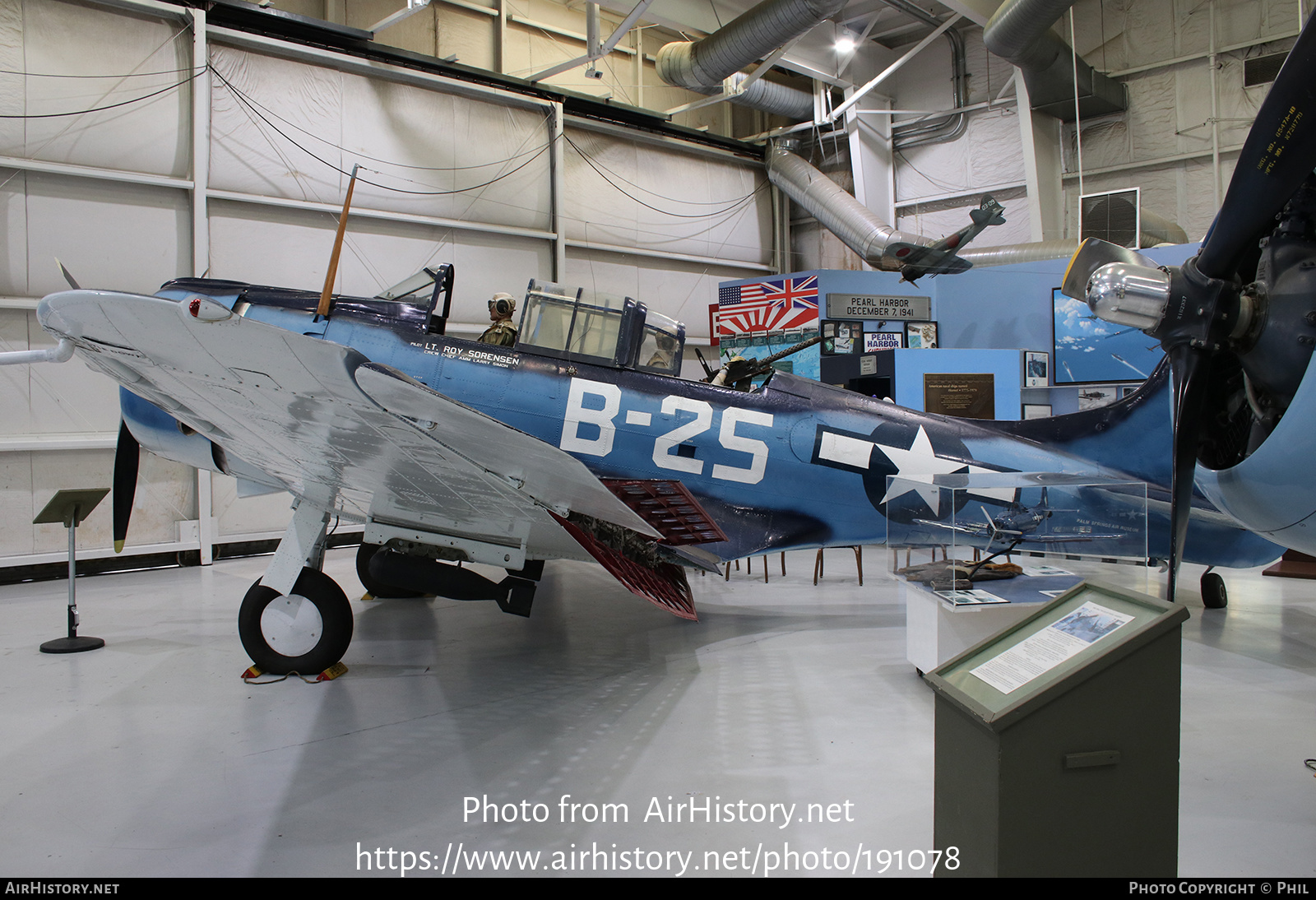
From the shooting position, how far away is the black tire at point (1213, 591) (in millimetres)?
5594

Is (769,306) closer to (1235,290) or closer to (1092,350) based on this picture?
(1092,350)

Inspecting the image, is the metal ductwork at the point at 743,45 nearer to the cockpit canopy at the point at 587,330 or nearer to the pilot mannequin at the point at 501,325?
the pilot mannequin at the point at 501,325

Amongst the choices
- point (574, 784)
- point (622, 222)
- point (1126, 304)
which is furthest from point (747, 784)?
point (622, 222)

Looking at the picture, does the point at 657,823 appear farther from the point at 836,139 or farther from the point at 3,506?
the point at 836,139

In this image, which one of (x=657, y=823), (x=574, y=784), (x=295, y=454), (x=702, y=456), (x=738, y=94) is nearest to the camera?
(x=657, y=823)

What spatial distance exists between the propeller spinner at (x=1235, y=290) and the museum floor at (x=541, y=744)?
4.35 ft

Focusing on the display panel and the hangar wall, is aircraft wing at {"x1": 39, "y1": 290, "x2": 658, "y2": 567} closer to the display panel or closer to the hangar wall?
the hangar wall

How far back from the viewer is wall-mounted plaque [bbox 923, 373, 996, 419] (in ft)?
28.3

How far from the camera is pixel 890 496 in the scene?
4199mm

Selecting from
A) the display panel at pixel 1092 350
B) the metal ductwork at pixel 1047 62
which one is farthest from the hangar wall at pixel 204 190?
the display panel at pixel 1092 350

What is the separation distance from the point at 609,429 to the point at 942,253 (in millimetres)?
7299

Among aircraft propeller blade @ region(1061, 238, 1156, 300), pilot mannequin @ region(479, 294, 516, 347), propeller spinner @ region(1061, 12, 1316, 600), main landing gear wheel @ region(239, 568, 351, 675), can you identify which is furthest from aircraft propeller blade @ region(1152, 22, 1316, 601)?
pilot mannequin @ region(479, 294, 516, 347)

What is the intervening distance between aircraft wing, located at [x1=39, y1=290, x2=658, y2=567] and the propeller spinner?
2.00 m
